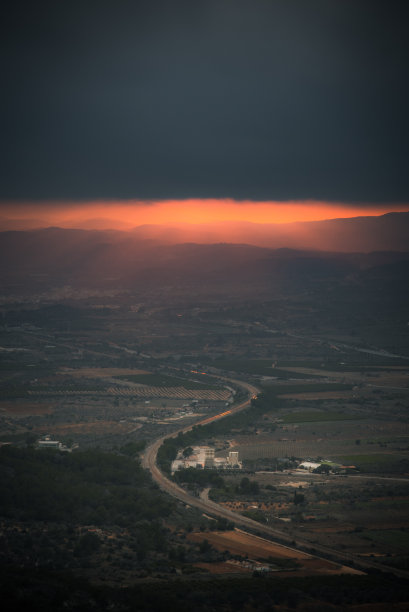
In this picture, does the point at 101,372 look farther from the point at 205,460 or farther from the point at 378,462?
the point at 378,462

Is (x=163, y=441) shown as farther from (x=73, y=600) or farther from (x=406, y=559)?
(x=73, y=600)

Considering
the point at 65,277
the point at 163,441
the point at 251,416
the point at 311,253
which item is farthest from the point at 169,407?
the point at 311,253

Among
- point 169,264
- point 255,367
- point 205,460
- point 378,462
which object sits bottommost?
point 205,460

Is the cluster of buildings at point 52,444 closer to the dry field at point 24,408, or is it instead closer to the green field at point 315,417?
the dry field at point 24,408

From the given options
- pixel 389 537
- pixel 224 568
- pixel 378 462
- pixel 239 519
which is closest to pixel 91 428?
pixel 378 462

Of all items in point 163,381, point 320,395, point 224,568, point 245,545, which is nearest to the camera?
point 224,568

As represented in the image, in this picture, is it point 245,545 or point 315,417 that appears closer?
point 245,545
